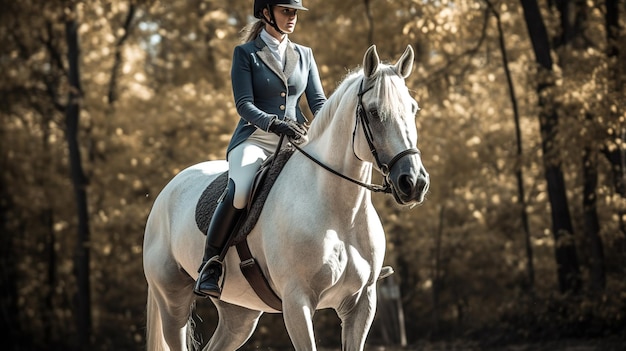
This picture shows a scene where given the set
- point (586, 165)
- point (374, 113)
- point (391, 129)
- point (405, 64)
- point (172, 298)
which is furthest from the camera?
point (586, 165)

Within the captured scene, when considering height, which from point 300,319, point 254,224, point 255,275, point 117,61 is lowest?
point 300,319

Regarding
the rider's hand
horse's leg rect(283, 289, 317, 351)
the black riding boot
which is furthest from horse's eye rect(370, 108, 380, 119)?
the black riding boot

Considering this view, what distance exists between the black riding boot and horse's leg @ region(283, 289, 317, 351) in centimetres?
79

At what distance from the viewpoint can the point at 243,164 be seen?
6.84m

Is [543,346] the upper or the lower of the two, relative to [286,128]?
lower

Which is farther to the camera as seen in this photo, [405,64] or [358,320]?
[358,320]

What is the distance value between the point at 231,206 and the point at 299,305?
96cm

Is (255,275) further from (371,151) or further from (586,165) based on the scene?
(586,165)

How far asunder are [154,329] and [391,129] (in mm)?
3506

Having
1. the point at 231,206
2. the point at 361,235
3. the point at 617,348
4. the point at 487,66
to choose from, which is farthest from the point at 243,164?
the point at 487,66

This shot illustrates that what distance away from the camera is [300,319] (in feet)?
20.3

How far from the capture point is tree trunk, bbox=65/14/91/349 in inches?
842

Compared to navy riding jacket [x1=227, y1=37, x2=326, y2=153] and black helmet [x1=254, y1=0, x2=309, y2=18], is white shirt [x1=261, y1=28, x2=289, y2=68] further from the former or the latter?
black helmet [x1=254, y1=0, x2=309, y2=18]

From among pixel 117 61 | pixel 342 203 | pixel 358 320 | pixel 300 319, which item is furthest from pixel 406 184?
pixel 117 61
